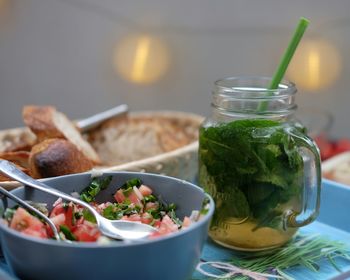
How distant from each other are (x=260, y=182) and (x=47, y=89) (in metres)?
1.22

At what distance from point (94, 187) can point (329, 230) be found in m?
0.39

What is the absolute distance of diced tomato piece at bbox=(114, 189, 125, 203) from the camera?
0.80 m

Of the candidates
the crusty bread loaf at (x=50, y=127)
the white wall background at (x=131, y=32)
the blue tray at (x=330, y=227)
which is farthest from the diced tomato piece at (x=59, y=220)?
the white wall background at (x=131, y=32)

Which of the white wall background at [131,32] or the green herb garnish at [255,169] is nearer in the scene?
the green herb garnish at [255,169]

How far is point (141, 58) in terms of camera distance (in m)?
1.89

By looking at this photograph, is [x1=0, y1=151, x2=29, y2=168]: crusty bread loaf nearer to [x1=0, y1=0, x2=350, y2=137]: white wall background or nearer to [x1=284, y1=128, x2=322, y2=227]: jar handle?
[x1=284, y1=128, x2=322, y2=227]: jar handle

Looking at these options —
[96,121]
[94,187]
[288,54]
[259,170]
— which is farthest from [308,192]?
[96,121]

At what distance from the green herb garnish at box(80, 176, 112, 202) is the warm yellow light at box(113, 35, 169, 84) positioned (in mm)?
1112

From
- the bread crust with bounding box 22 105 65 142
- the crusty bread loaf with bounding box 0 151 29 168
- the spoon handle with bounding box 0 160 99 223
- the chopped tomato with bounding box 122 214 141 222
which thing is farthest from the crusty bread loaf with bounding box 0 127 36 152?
the chopped tomato with bounding box 122 214 141 222

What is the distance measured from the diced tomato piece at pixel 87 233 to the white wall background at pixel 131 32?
1.22 meters

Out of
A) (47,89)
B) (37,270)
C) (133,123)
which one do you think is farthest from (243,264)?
(47,89)

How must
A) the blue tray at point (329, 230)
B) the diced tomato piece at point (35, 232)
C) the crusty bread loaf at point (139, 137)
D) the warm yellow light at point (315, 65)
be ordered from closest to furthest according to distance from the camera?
the diced tomato piece at point (35, 232)
the blue tray at point (329, 230)
the crusty bread loaf at point (139, 137)
the warm yellow light at point (315, 65)

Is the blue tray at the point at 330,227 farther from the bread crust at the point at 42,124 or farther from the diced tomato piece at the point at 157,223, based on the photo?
the bread crust at the point at 42,124

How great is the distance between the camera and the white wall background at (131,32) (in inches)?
69.7
